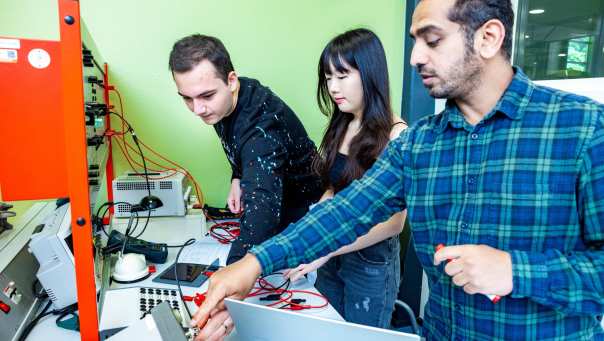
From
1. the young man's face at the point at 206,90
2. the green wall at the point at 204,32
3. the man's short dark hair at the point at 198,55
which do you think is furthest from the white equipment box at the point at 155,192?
the man's short dark hair at the point at 198,55

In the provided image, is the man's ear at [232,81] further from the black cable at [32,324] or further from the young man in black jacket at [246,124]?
the black cable at [32,324]

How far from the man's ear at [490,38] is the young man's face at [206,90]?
2.68 feet

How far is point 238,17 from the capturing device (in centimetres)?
212

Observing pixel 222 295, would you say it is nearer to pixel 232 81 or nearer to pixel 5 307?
pixel 5 307

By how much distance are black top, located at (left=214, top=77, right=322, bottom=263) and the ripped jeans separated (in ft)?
1.00

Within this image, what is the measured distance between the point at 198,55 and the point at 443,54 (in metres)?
0.78

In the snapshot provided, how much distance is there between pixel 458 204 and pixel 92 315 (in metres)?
0.86

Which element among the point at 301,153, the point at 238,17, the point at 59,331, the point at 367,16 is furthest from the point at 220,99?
the point at 367,16

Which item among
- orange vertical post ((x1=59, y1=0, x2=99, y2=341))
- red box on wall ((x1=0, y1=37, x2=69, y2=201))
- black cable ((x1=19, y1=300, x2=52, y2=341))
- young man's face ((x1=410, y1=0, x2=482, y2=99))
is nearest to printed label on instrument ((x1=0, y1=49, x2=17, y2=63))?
red box on wall ((x1=0, y1=37, x2=69, y2=201))

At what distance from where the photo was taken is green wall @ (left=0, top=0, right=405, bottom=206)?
1975 mm

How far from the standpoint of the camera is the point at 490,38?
2.50ft

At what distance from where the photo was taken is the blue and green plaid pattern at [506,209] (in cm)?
64

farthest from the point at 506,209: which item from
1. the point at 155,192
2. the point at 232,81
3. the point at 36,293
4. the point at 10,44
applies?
the point at 155,192

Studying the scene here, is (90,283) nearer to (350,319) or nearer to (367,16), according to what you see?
(350,319)
